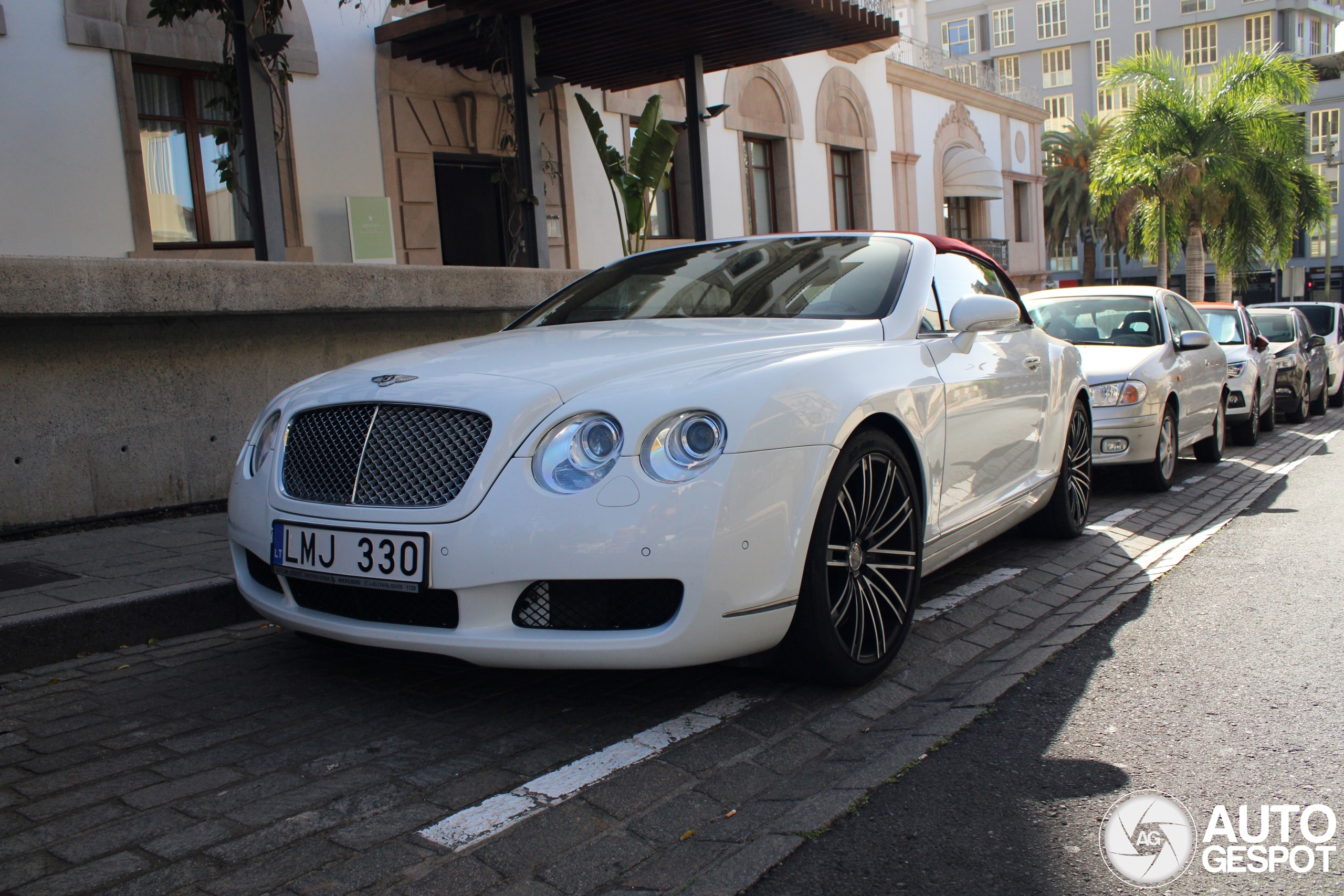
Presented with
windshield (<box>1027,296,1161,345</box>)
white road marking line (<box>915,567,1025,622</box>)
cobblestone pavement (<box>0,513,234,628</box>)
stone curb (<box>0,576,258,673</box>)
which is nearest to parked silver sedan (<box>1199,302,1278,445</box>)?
windshield (<box>1027,296,1161,345</box>)

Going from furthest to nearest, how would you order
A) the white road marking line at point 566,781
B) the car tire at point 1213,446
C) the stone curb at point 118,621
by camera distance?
the car tire at point 1213,446
the stone curb at point 118,621
the white road marking line at point 566,781

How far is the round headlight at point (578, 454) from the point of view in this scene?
9.60 feet

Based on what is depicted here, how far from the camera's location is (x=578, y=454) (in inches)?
117

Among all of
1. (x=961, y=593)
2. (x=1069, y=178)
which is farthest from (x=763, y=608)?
(x=1069, y=178)

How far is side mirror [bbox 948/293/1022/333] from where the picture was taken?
4164mm

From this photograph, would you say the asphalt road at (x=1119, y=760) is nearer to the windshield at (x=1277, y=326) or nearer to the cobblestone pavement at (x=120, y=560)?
the cobblestone pavement at (x=120, y=560)

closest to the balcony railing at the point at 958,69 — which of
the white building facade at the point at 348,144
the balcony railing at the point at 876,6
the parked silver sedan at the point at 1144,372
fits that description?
the white building facade at the point at 348,144

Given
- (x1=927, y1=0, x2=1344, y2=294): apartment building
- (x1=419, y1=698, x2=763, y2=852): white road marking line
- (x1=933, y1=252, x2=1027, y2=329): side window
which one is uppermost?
(x1=927, y1=0, x2=1344, y2=294): apartment building

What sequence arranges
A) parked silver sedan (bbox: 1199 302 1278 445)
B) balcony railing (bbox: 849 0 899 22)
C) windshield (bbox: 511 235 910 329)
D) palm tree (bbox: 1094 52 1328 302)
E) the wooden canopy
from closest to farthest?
1. windshield (bbox: 511 235 910 329)
2. parked silver sedan (bbox: 1199 302 1278 445)
3. the wooden canopy
4. balcony railing (bbox: 849 0 899 22)
5. palm tree (bbox: 1094 52 1328 302)

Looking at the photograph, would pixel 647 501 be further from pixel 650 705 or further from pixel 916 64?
pixel 916 64

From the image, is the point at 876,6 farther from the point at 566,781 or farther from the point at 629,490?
the point at 566,781

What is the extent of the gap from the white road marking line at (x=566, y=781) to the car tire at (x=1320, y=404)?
577 inches

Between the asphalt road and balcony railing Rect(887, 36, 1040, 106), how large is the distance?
64.6 feet

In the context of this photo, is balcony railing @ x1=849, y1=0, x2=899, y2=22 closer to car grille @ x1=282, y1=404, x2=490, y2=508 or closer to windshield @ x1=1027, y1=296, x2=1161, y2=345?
windshield @ x1=1027, y1=296, x2=1161, y2=345
